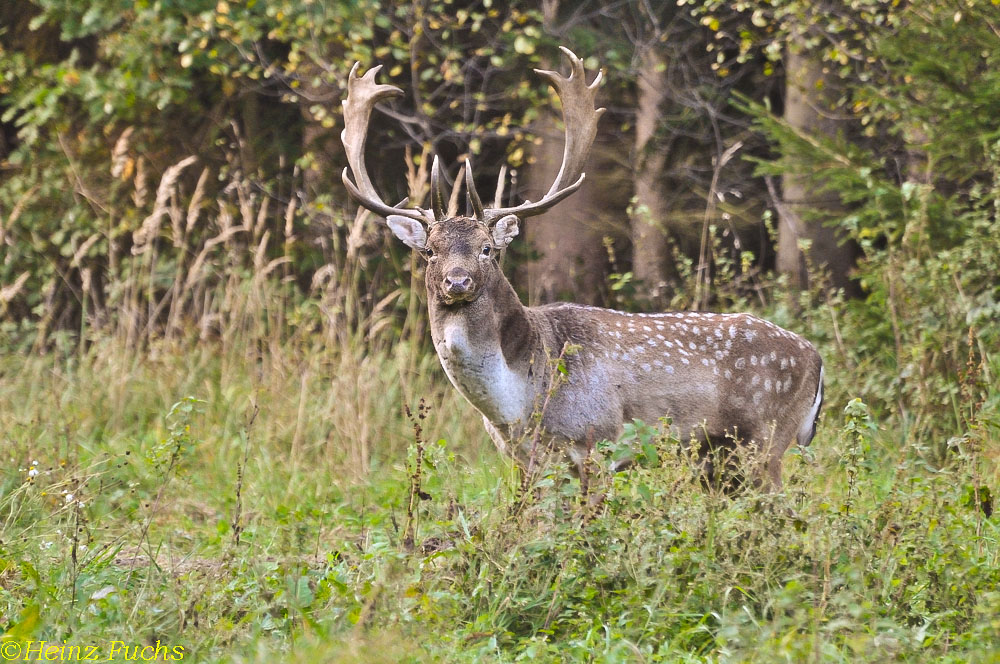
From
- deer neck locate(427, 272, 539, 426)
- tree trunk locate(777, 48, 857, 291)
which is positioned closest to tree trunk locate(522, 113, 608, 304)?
tree trunk locate(777, 48, 857, 291)

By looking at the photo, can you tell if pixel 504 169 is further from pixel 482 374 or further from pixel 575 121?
pixel 482 374

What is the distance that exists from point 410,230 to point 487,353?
31.0 inches

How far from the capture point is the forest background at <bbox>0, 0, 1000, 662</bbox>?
13.9 ft

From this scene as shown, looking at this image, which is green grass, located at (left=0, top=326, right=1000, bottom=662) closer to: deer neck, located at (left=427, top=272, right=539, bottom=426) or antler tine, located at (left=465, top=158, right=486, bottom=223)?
deer neck, located at (left=427, top=272, right=539, bottom=426)

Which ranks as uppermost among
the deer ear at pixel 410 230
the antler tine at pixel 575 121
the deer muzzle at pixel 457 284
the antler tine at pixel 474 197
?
the antler tine at pixel 575 121

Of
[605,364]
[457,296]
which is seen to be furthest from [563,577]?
[605,364]

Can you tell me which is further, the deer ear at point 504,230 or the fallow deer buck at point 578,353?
the deer ear at point 504,230

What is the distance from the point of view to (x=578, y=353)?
5852 millimetres

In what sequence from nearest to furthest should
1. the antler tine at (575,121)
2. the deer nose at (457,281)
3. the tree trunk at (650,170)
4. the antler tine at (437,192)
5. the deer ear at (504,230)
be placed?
the deer nose at (457,281) < the antler tine at (437,192) < the deer ear at (504,230) < the antler tine at (575,121) < the tree trunk at (650,170)

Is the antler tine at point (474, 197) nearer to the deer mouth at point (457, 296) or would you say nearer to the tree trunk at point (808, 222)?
the deer mouth at point (457, 296)

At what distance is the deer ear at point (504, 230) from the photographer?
231 inches

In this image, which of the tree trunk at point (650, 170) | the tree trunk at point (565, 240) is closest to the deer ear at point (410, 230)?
the tree trunk at point (565, 240)

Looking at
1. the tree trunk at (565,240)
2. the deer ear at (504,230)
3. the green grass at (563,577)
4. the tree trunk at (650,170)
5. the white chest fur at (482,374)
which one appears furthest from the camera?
the tree trunk at (650,170)

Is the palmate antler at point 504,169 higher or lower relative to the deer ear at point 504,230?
higher
